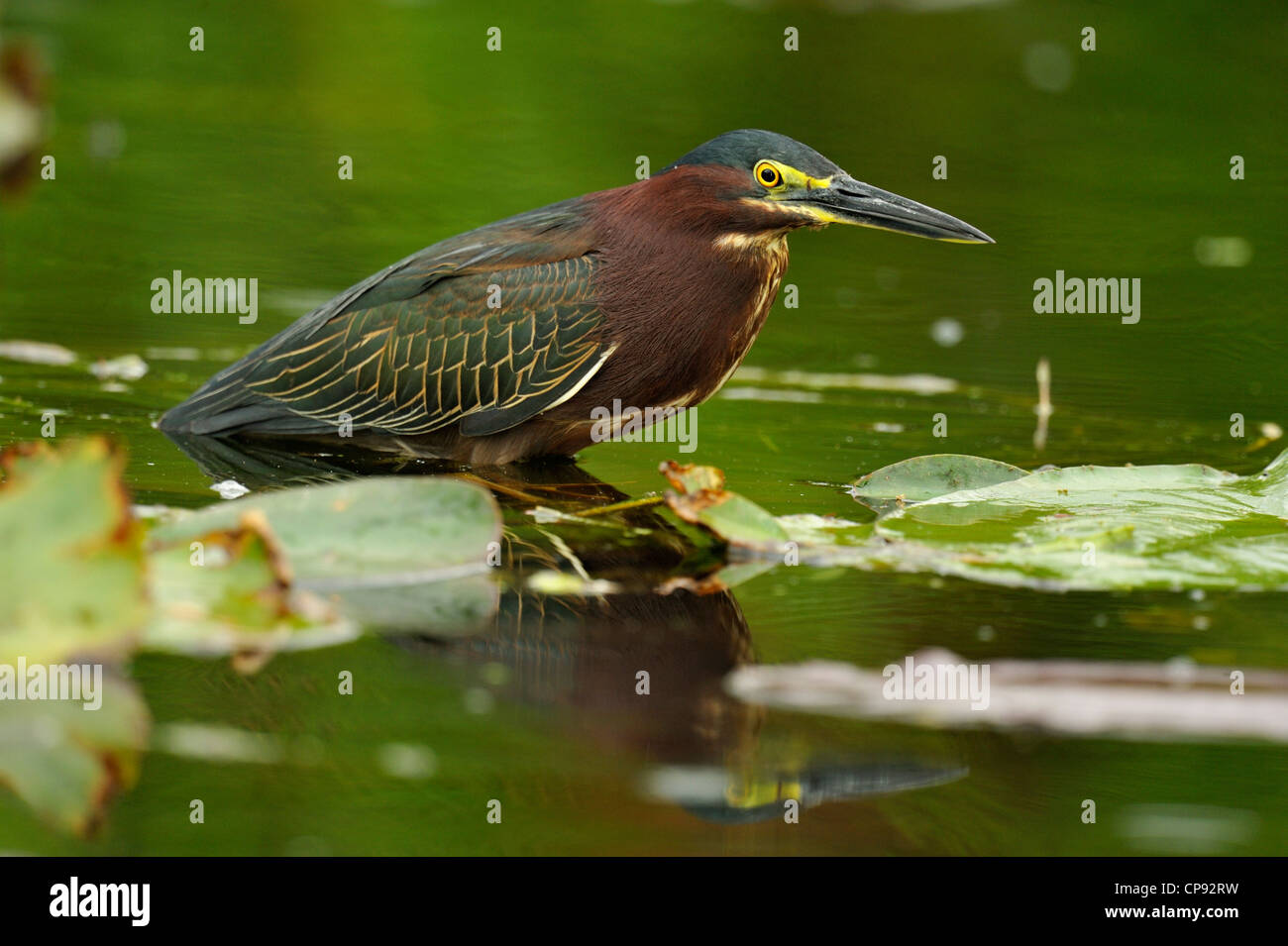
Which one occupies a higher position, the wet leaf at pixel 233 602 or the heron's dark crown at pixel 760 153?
the heron's dark crown at pixel 760 153

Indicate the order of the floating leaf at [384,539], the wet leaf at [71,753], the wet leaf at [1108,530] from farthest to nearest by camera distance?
the wet leaf at [1108,530] → the floating leaf at [384,539] → the wet leaf at [71,753]

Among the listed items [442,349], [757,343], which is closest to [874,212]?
[442,349]

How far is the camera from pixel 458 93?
1684cm

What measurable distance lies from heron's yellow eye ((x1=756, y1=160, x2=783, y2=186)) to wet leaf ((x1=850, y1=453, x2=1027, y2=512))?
1.36 metres

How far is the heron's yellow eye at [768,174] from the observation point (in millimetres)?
7102

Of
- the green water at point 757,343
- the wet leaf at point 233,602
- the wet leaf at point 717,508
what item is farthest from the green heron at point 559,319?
the wet leaf at point 233,602

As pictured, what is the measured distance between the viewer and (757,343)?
10.1 meters

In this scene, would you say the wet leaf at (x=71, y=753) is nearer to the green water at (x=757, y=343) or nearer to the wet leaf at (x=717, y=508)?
the green water at (x=757, y=343)

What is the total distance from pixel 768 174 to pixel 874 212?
0.50 meters

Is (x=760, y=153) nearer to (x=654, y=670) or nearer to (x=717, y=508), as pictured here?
(x=717, y=508)

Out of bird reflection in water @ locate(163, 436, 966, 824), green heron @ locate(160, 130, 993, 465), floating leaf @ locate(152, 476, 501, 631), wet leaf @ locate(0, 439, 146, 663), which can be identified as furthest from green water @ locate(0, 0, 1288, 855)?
green heron @ locate(160, 130, 993, 465)

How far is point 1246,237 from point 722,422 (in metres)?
6.56

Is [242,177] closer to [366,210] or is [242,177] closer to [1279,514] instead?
[366,210]
